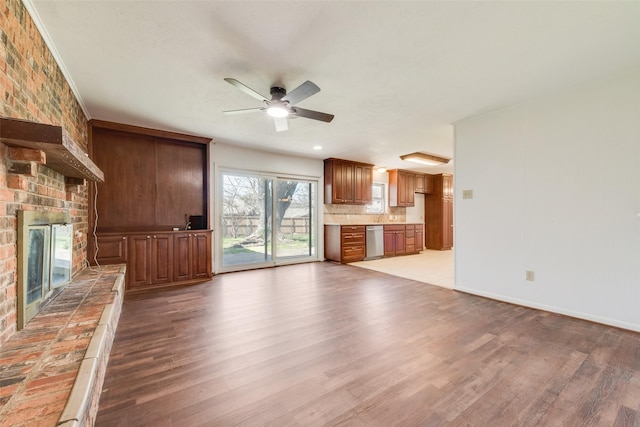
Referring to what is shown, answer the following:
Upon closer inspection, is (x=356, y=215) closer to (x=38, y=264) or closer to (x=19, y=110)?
(x=38, y=264)

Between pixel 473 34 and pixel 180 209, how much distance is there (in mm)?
4543

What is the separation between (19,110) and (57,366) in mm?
1521

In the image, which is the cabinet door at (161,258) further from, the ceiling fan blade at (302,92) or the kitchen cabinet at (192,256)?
the ceiling fan blade at (302,92)

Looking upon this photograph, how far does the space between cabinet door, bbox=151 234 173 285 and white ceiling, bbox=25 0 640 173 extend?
185 centimetres

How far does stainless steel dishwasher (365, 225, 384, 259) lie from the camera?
6.48 metres

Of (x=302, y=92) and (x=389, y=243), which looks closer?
(x=302, y=92)

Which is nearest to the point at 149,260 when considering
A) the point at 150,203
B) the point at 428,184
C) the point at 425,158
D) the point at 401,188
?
the point at 150,203

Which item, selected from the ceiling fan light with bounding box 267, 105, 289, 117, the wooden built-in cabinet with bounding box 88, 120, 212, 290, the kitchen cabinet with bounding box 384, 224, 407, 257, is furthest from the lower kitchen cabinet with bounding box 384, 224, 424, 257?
the ceiling fan light with bounding box 267, 105, 289, 117

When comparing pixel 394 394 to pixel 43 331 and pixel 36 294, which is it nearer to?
pixel 43 331

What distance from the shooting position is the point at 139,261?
12.6 ft

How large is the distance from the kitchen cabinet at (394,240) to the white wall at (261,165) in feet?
5.74

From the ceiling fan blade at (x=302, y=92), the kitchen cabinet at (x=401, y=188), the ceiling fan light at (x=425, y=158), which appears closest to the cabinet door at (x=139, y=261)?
the ceiling fan blade at (x=302, y=92)

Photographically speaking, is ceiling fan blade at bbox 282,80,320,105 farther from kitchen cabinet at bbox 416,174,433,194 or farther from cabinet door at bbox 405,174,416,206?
kitchen cabinet at bbox 416,174,433,194

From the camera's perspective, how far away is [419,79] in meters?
2.61
